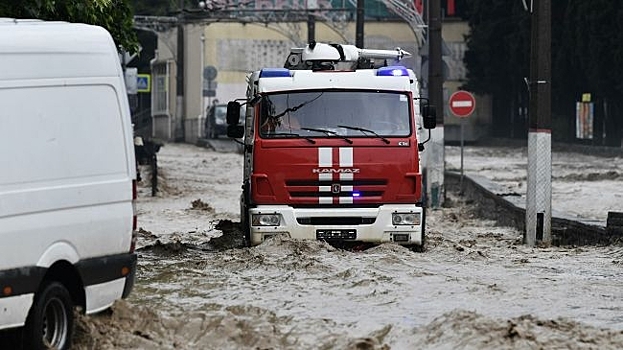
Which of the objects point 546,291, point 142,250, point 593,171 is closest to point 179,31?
point 593,171

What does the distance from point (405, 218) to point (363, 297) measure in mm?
4145

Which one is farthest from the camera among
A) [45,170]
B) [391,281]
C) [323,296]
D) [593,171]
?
[593,171]

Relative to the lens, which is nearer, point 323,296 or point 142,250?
point 323,296

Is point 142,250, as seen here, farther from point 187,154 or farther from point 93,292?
point 187,154

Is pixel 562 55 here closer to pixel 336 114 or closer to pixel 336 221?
pixel 336 114

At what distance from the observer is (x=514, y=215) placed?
1072 inches

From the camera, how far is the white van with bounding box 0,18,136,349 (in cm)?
981

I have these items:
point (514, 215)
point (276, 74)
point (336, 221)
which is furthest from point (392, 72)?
point (514, 215)

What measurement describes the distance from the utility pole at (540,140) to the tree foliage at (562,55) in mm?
35301

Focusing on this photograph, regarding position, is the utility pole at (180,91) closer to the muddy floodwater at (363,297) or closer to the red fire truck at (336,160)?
the muddy floodwater at (363,297)

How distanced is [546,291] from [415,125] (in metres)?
4.30

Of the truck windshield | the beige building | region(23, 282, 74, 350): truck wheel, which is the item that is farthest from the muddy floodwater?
A: the beige building

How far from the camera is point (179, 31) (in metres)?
75.6

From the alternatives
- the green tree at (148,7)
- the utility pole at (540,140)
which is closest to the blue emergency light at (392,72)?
the utility pole at (540,140)
